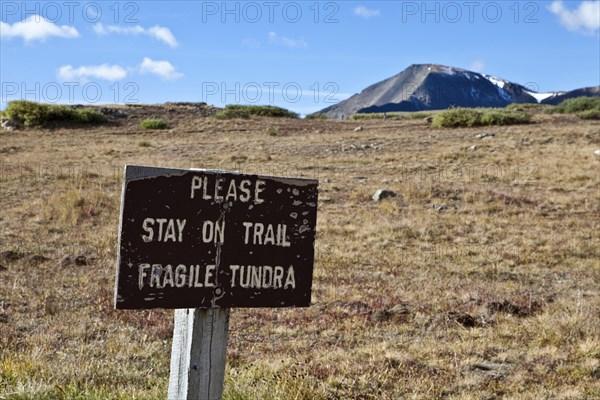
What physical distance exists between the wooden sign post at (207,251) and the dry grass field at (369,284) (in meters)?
1.23

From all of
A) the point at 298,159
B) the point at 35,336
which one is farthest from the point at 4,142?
the point at 35,336

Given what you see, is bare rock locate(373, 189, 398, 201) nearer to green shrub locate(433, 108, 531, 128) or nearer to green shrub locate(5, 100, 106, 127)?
green shrub locate(433, 108, 531, 128)

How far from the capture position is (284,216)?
3.42m

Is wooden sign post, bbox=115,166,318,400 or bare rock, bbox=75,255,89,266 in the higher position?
wooden sign post, bbox=115,166,318,400

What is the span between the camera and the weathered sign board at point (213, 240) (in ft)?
10.0

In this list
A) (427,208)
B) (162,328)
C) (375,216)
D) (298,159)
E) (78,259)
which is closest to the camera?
(162,328)

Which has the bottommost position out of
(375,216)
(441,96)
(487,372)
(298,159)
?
(487,372)

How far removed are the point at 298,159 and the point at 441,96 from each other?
121 meters

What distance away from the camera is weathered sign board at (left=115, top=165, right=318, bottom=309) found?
3062mm

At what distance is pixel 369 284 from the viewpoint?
9.60m

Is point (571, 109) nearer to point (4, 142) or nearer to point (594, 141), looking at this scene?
point (594, 141)

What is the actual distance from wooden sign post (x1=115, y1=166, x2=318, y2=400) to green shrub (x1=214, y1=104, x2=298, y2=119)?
33.3 meters

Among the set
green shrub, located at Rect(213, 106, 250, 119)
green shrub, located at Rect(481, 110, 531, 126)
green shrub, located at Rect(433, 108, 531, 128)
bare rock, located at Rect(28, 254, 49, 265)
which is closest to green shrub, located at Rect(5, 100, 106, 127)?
green shrub, located at Rect(213, 106, 250, 119)

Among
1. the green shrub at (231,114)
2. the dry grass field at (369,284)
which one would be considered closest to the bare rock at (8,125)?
the dry grass field at (369,284)
